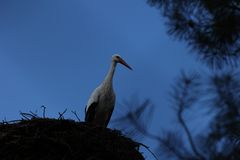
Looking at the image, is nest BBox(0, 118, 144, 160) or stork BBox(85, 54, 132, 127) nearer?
nest BBox(0, 118, 144, 160)

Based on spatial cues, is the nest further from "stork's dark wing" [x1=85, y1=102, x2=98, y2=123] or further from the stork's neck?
the stork's neck

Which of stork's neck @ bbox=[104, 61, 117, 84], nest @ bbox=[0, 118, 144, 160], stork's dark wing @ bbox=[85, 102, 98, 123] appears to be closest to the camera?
nest @ bbox=[0, 118, 144, 160]

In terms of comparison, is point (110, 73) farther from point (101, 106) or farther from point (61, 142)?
point (61, 142)

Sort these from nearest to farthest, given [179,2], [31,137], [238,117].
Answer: [31,137], [238,117], [179,2]

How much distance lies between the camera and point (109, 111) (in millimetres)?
6480

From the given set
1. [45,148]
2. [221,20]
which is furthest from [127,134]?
[221,20]

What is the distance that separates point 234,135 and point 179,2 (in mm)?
2255

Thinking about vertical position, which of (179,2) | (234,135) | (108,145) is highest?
(179,2)

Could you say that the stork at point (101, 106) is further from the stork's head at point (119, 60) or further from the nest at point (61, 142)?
the nest at point (61, 142)

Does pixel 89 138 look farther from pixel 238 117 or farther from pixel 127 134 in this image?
pixel 238 117

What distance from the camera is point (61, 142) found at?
396 cm

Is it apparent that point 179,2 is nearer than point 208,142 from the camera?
No

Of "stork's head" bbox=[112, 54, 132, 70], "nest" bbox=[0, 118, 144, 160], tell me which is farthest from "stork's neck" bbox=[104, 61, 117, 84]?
"nest" bbox=[0, 118, 144, 160]

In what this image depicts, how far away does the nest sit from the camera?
12.9 feet
